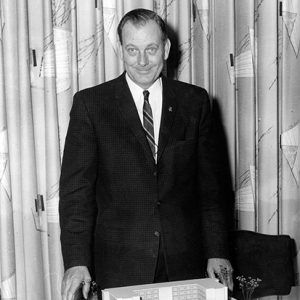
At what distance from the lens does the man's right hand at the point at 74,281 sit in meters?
1.55

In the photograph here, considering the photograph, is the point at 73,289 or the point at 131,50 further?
the point at 131,50

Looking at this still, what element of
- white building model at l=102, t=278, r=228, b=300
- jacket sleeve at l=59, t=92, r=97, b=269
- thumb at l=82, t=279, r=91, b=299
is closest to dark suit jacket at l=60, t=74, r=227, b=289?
jacket sleeve at l=59, t=92, r=97, b=269

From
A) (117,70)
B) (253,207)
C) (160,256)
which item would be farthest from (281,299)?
(117,70)

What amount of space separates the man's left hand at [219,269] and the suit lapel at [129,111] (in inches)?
14.6

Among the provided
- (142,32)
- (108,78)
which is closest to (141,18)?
(142,32)

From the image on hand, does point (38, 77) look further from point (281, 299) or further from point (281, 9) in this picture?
point (281, 299)

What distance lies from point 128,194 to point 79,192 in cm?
15

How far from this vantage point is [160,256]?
175 centimetres

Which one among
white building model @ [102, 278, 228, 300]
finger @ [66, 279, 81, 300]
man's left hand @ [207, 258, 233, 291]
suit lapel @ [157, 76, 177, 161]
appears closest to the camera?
white building model @ [102, 278, 228, 300]

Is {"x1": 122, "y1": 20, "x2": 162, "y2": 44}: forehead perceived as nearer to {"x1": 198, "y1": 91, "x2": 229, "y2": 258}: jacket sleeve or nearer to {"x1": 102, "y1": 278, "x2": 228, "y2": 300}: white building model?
{"x1": 198, "y1": 91, "x2": 229, "y2": 258}: jacket sleeve

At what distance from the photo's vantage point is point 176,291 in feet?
4.27

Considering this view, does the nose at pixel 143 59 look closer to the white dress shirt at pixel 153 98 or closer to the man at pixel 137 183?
the man at pixel 137 183

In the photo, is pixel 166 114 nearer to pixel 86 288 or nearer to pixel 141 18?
pixel 141 18

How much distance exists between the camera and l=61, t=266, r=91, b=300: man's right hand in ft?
5.08
